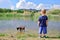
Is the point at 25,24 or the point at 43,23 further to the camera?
the point at 25,24

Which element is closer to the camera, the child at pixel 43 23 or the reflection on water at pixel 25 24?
the child at pixel 43 23

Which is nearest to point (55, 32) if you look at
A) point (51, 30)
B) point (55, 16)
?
point (51, 30)

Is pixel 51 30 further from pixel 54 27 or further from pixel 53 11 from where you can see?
pixel 53 11

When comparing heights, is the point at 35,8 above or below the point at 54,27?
above

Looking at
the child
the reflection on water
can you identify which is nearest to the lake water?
the reflection on water

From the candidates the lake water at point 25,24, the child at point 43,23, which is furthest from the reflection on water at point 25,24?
the child at point 43,23

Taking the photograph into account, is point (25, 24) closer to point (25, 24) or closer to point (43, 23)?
point (25, 24)

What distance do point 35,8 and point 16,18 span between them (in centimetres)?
69

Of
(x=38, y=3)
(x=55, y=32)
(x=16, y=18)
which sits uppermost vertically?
(x=38, y=3)

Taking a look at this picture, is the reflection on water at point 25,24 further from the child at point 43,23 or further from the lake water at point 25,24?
the child at point 43,23

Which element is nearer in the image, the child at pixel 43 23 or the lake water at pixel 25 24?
the child at pixel 43 23

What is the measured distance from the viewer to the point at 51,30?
5.47 metres

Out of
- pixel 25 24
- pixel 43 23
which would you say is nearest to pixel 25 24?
pixel 25 24

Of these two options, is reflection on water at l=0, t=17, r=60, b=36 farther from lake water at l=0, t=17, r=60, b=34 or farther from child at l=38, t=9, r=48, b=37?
child at l=38, t=9, r=48, b=37
